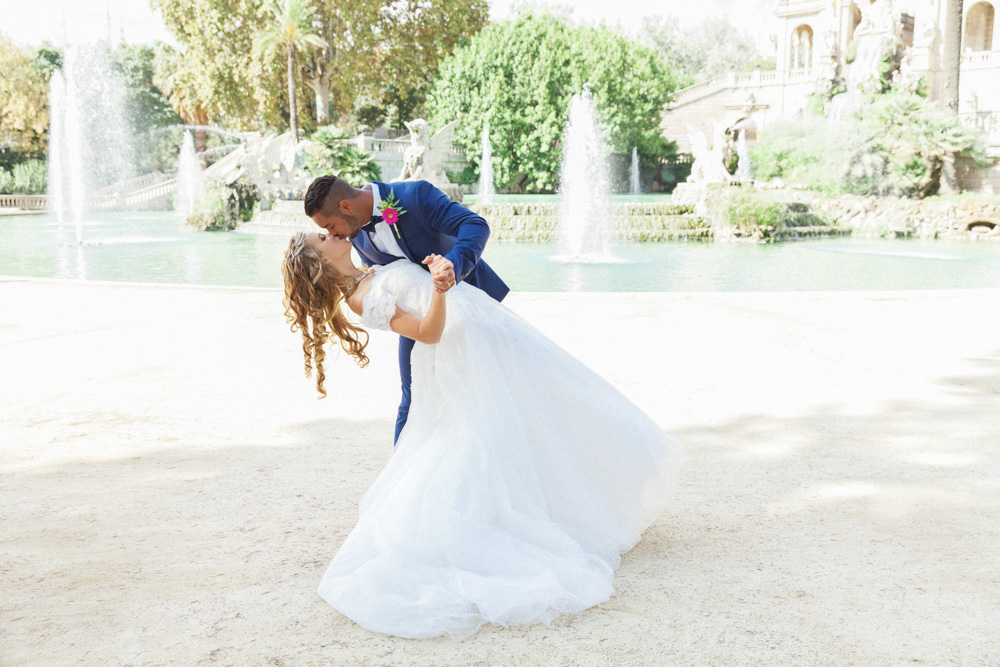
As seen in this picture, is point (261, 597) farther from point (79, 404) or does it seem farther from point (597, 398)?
point (79, 404)

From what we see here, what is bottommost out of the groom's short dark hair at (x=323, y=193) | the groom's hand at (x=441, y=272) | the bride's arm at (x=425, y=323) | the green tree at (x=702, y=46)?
the bride's arm at (x=425, y=323)

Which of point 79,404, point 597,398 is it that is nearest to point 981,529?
point 597,398

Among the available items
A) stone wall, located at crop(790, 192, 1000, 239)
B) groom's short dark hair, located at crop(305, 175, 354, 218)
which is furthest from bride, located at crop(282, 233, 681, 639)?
stone wall, located at crop(790, 192, 1000, 239)

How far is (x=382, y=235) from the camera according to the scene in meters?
3.34

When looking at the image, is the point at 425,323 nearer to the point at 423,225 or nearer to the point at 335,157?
the point at 423,225

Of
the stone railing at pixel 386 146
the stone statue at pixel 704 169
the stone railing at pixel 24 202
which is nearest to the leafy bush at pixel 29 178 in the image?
the stone railing at pixel 24 202

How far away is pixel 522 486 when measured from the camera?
10.1 ft

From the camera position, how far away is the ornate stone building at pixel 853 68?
121 ft

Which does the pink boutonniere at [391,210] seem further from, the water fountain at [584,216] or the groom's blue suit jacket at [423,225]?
the water fountain at [584,216]

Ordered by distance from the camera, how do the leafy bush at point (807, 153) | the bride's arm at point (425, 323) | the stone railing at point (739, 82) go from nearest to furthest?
the bride's arm at point (425, 323)
the leafy bush at point (807, 153)
the stone railing at point (739, 82)

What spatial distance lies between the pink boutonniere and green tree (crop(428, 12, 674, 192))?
1317 inches

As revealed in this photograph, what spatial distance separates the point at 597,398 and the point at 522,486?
0.48m

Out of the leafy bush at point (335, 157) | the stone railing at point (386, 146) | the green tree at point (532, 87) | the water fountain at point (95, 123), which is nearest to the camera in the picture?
the leafy bush at point (335, 157)

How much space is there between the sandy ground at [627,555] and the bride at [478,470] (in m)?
0.12
